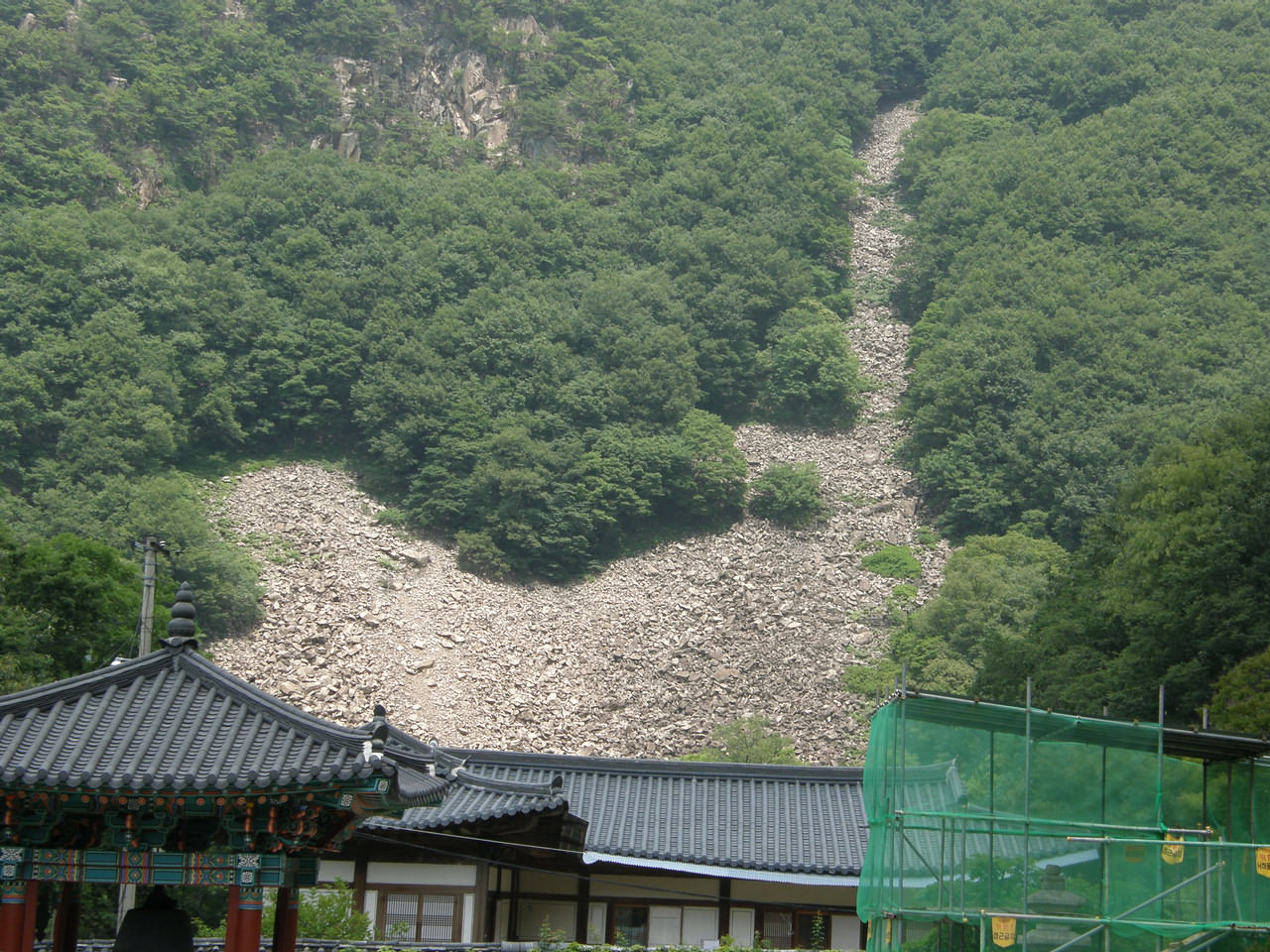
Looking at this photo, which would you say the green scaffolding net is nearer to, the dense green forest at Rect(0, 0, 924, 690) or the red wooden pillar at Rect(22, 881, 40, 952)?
the red wooden pillar at Rect(22, 881, 40, 952)

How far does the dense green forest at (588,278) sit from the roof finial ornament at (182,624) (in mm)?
34524

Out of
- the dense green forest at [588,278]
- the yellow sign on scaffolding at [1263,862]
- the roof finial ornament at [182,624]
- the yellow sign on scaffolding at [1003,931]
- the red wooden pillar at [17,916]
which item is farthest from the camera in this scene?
the dense green forest at [588,278]

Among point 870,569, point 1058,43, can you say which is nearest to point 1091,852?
point 870,569

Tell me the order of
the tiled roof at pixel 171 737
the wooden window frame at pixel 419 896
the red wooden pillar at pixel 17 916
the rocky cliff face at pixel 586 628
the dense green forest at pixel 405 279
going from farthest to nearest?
the dense green forest at pixel 405 279 < the rocky cliff face at pixel 586 628 < the wooden window frame at pixel 419 896 < the red wooden pillar at pixel 17 916 < the tiled roof at pixel 171 737

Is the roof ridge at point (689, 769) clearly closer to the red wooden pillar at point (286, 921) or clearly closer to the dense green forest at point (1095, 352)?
the dense green forest at point (1095, 352)

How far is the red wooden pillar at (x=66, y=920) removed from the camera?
1248 centimetres

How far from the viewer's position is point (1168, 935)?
1475 centimetres

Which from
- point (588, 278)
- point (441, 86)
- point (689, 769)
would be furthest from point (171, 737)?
point (441, 86)

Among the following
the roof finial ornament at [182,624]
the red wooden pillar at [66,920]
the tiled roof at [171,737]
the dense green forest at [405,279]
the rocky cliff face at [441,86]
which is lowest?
the red wooden pillar at [66,920]

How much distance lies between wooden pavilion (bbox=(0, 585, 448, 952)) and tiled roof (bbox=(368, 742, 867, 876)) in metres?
6.44

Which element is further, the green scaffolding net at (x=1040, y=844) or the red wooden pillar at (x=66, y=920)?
the green scaffolding net at (x=1040, y=844)

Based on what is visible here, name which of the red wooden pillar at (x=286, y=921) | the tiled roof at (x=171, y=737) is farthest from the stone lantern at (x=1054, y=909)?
the red wooden pillar at (x=286, y=921)

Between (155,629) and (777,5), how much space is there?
95.2m

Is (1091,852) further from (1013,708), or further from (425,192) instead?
(425,192)
